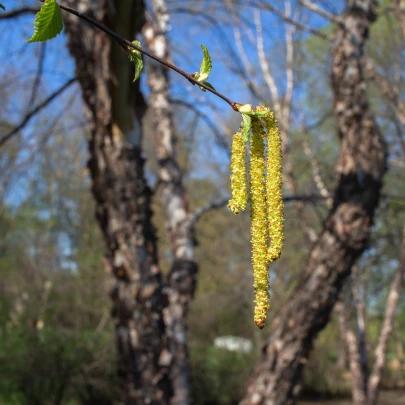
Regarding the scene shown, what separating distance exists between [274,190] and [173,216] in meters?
2.61

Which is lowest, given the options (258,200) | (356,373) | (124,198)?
(356,373)

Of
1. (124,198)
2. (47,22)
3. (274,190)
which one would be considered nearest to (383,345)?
(124,198)

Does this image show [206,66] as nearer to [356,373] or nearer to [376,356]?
[376,356]

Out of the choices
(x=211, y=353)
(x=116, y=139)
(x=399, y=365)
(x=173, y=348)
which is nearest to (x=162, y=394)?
(x=173, y=348)

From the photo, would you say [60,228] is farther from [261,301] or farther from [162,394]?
[261,301]

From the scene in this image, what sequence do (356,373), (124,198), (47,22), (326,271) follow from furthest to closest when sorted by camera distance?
(356,373) < (326,271) < (124,198) < (47,22)

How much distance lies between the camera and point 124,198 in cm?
255

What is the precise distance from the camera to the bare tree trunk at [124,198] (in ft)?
8.16

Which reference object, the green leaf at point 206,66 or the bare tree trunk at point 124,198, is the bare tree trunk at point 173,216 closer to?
the bare tree trunk at point 124,198

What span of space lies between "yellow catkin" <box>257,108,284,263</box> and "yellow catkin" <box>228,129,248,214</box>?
1.5 inches

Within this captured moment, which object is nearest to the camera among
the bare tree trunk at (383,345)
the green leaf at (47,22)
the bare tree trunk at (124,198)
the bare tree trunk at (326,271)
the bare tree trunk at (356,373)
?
the green leaf at (47,22)

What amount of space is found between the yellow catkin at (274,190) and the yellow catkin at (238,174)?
0.04 m

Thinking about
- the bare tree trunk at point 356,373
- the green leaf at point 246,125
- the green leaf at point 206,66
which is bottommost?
the bare tree trunk at point 356,373

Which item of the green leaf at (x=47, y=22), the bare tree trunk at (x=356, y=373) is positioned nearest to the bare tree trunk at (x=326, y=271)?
the bare tree trunk at (x=356, y=373)
